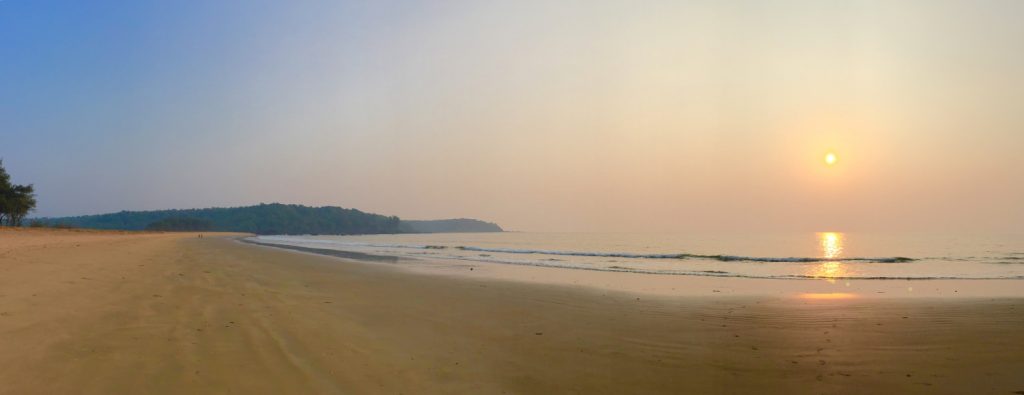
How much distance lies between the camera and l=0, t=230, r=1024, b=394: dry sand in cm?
539

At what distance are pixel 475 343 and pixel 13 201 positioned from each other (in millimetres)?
74439

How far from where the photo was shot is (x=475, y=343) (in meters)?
7.44

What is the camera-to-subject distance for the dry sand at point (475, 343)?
5.39m

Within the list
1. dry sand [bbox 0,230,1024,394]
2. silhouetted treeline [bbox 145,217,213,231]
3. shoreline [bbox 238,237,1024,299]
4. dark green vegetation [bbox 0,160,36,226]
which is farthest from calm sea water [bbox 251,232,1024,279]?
silhouetted treeline [bbox 145,217,213,231]

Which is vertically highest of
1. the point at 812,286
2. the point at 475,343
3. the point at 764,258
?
the point at 764,258

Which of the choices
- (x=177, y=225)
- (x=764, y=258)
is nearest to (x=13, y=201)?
(x=764, y=258)

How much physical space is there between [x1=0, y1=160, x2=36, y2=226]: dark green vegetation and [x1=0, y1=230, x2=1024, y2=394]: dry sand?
63456mm

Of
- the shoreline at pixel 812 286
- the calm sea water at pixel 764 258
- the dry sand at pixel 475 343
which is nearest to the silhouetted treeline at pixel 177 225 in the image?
the calm sea water at pixel 764 258

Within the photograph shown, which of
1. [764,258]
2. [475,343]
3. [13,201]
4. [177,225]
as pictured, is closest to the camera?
[475,343]

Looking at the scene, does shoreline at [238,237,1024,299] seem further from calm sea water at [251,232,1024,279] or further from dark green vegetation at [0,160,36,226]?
dark green vegetation at [0,160,36,226]

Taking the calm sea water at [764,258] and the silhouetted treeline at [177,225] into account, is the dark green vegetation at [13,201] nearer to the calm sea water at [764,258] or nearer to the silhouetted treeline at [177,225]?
the calm sea water at [764,258]

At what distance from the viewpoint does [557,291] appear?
14.3m

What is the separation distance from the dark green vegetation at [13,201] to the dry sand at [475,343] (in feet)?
208

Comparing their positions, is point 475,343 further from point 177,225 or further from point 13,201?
point 177,225
